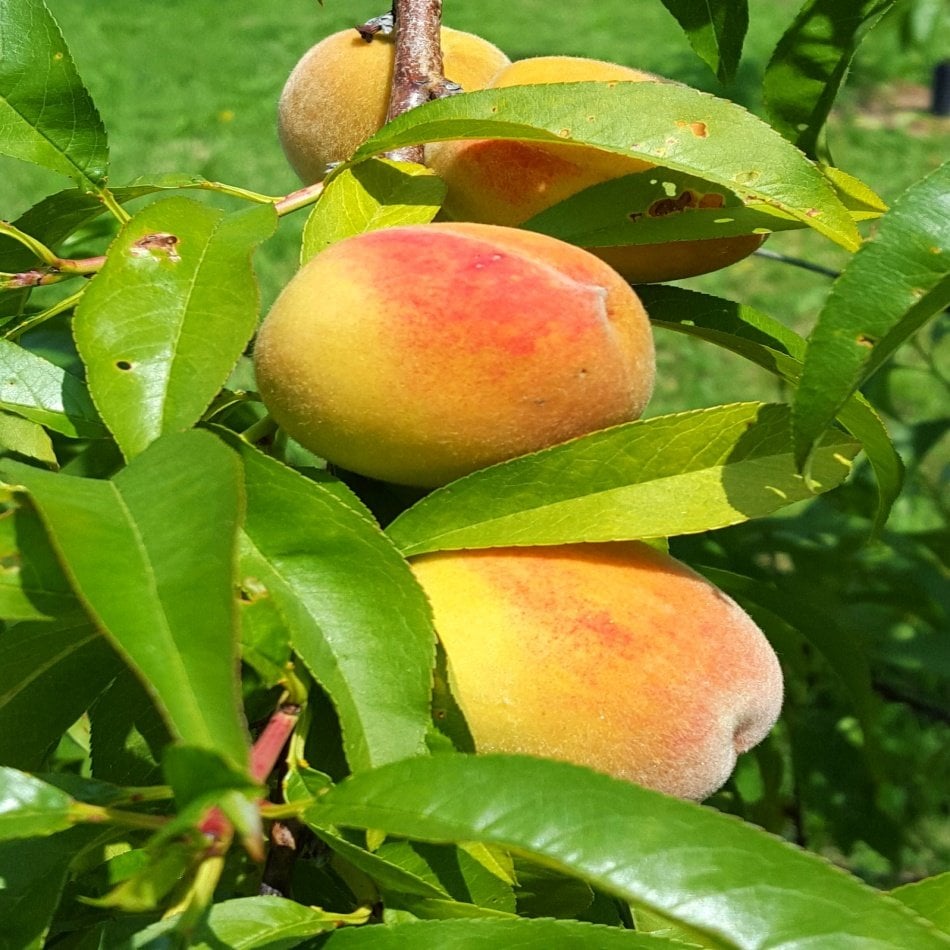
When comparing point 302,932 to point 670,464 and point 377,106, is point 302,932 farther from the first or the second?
point 377,106

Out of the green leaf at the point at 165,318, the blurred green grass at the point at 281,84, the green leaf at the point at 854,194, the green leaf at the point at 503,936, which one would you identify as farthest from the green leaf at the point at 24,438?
the blurred green grass at the point at 281,84

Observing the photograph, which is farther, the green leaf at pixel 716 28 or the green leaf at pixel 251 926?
the green leaf at pixel 716 28

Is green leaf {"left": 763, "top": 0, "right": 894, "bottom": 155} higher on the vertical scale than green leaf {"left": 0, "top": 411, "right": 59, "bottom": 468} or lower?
higher

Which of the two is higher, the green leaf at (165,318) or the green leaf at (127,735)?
the green leaf at (165,318)

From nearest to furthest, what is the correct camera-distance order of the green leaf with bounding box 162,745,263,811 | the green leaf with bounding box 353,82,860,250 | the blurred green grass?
the green leaf with bounding box 162,745,263,811
the green leaf with bounding box 353,82,860,250
the blurred green grass

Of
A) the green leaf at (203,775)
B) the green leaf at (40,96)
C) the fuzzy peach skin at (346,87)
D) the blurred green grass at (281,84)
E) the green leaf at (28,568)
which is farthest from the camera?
the blurred green grass at (281,84)

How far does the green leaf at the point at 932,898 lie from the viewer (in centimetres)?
59

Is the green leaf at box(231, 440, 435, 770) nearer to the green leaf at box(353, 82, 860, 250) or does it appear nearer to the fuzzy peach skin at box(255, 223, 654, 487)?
the fuzzy peach skin at box(255, 223, 654, 487)

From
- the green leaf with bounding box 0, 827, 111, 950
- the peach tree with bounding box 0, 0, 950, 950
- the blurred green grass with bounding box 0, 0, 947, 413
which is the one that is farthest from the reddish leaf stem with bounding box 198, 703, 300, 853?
the blurred green grass with bounding box 0, 0, 947, 413

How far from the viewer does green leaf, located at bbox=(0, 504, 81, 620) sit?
0.51 meters

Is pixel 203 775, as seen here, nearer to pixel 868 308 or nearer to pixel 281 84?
pixel 868 308

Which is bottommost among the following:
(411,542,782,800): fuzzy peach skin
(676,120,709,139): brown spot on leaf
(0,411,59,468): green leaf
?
(411,542,782,800): fuzzy peach skin

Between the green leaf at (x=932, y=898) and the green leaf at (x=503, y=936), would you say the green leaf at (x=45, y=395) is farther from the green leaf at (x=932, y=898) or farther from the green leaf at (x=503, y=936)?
the green leaf at (x=932, y=898)

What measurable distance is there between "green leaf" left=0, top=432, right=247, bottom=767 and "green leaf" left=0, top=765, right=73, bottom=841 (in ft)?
0.33
